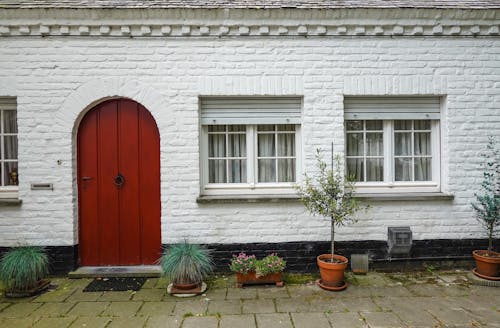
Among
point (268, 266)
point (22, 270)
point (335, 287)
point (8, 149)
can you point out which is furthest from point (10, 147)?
point (335, 287)

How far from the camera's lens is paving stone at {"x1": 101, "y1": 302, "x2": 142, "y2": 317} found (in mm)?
4020

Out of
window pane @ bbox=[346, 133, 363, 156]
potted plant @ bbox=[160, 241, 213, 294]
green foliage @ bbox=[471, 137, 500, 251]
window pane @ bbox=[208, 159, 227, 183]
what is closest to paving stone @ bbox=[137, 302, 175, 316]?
potted plant @ bbox=[160, 241, 213, 294]

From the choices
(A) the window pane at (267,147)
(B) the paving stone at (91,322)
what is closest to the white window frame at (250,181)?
(A) the window pane at (267,147)

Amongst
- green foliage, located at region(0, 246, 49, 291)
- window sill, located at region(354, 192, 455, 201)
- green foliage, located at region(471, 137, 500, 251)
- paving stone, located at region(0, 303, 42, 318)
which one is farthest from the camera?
window sill, located at region(354, 192, 455, 201)

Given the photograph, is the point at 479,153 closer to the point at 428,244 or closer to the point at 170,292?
the point at 428,244

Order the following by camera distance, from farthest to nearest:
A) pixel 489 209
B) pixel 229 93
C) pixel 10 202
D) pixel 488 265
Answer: pixel 229 93 → pixel 10 202 → pixel 489 209 → pixel 488 265

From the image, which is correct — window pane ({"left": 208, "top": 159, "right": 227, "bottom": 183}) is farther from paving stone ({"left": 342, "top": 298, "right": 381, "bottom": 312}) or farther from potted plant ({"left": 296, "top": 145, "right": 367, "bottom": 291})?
paving stone ({"left": 342, "top": 298, "right": 381, "bottom": 312})

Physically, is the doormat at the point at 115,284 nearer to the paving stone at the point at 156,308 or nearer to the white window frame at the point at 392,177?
the paving stone at the point at 156,308

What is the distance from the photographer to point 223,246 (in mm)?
5242

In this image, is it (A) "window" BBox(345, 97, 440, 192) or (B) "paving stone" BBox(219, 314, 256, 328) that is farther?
(A) "window" BBox(345, 97, 440, 192)

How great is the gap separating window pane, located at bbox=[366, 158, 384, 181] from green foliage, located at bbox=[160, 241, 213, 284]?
2.98 meters

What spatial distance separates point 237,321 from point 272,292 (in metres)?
0.88

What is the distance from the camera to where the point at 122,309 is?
414cm

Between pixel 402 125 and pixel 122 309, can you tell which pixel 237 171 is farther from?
pixel 402 125
